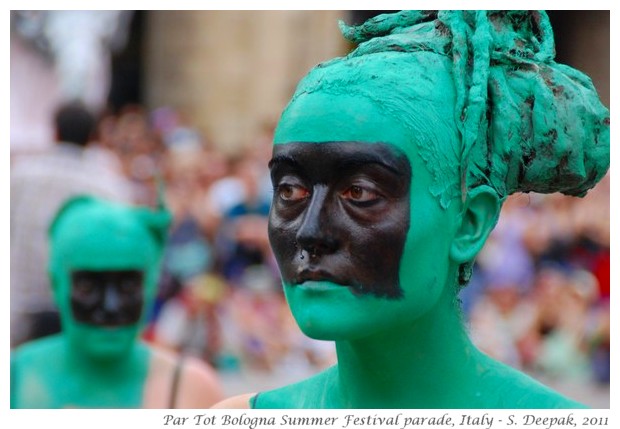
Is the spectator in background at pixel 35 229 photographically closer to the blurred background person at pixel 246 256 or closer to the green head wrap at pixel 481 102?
the blurred background person at pixel 246 256

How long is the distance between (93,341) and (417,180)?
3.23 metres

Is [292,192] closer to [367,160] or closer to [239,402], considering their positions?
[367,160]

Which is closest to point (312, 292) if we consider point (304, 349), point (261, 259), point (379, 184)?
point (379, 184)

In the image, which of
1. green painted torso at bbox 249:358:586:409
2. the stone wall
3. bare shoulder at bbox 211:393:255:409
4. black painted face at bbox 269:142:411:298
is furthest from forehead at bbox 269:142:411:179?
the stone wall

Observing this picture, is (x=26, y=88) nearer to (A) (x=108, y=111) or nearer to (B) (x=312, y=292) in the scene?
(A) (x=108, y=111)

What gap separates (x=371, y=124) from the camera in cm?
312

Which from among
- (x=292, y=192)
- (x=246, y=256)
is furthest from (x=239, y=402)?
(x=246, y=256)

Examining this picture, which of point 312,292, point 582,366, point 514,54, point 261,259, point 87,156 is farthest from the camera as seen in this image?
point 261,259

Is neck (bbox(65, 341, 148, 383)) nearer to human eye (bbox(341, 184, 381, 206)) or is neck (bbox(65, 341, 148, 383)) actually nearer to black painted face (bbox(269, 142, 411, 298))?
black painted face (bbox(269, 142, 411, 298))

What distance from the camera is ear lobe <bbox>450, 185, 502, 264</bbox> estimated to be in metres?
3.22

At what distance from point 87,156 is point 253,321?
2.99m

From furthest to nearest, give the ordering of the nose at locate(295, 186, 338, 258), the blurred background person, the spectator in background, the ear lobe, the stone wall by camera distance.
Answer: the stone wall < the blurred background person < the spectator in background < the ear lobe < the nose at locate(295, 186, 338, 258)

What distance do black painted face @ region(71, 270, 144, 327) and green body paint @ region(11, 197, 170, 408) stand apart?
3 centimetres

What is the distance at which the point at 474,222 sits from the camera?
3.26 meters
